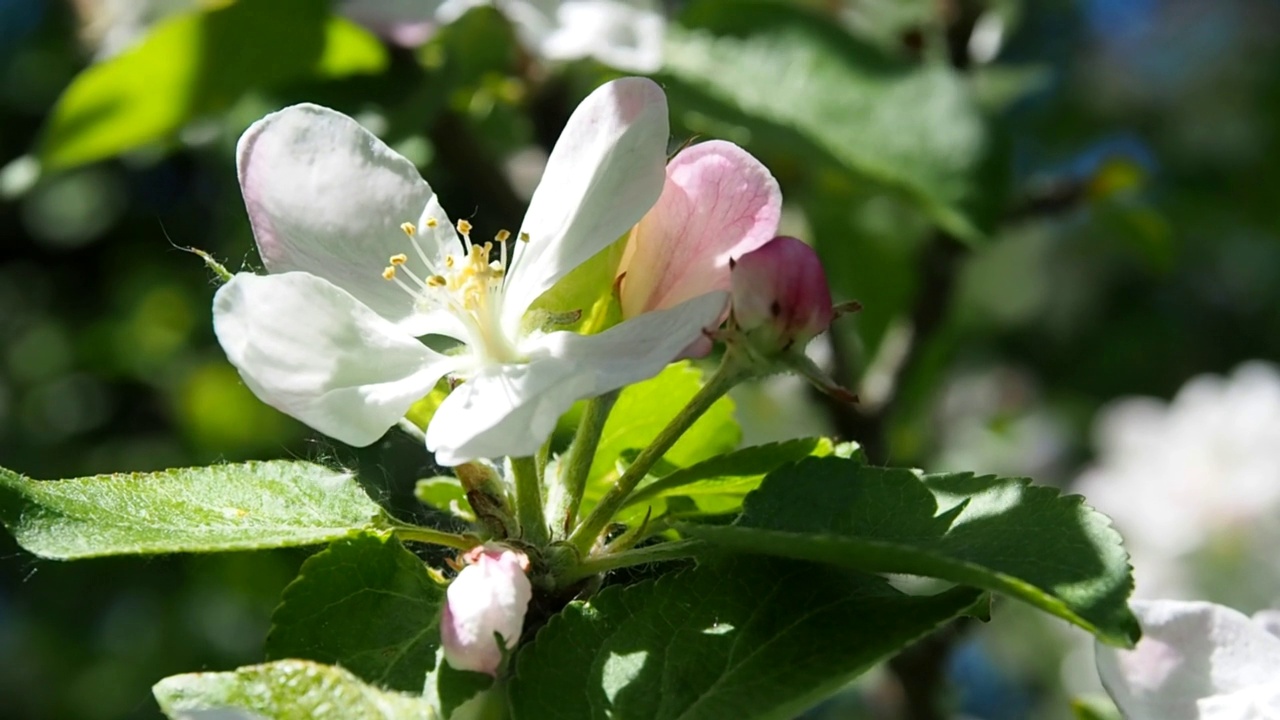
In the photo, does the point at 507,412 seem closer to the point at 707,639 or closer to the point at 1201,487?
the point at 707,639

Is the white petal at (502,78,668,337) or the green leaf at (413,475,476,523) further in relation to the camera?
the green leaf at (413,475,476,523)

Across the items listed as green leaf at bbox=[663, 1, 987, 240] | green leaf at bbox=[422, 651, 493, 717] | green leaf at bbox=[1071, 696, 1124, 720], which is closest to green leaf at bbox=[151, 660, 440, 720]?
green leaf at bbox=[422, 651, 493, 717]

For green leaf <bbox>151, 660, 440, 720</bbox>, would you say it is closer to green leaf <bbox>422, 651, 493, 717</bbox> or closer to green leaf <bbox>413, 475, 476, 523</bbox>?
green leaf <bbox>422, 651, 493, 717</bbox>

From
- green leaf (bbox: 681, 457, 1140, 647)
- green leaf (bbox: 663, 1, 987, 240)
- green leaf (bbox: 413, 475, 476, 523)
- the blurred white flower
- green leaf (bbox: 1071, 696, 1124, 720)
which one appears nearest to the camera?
green leaf (bbox: 681, 457, 1140, 647)

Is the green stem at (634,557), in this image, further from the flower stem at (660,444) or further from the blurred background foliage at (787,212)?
the blurred background foliage at (787,212)

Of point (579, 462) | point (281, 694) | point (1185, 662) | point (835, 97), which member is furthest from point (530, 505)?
point (835, 97)

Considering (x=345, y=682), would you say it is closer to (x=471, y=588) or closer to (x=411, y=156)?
(x=471, y=588)

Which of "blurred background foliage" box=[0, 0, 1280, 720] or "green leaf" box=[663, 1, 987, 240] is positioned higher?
"green leaf" box=[663, 1, 987, 240]

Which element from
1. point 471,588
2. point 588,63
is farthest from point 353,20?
point 471,588

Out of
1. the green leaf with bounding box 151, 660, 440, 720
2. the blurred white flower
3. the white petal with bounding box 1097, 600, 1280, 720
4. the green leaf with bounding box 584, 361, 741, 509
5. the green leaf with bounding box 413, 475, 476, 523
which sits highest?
the green leaf with bounding box 151, 660, 440, 720
